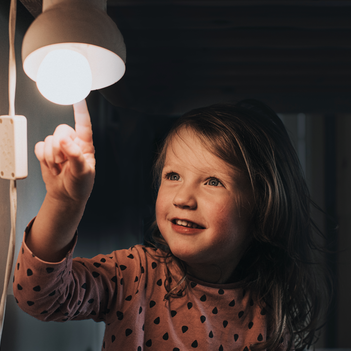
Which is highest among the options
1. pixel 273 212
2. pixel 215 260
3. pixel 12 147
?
pixel 12 147

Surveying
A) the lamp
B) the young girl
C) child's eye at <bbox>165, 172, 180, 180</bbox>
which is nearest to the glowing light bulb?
the lamp

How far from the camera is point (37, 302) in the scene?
0.41m

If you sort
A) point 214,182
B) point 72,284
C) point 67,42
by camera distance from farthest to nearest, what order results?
point 214,182 < point 72,284 < point 67,42

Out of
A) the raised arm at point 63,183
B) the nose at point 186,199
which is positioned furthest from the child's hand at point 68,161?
the nose at point 186,199

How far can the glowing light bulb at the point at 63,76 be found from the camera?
305mm

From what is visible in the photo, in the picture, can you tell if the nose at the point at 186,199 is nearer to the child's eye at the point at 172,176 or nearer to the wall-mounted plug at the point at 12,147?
the child's eye at the point at 172,176

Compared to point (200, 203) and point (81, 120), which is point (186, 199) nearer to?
point (200, 203)

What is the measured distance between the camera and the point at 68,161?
0.34 metres

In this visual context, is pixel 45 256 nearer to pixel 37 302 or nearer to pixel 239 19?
pixel 37 302

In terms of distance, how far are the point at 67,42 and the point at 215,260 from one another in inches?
21.2

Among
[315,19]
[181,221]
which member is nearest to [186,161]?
[181,221]

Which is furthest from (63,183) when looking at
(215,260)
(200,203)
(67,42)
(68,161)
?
(215,260)

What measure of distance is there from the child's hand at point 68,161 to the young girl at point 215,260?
10 cm

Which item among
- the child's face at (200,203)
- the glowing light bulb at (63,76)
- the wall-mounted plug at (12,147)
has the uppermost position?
the glowing light bulb at (63,76)
